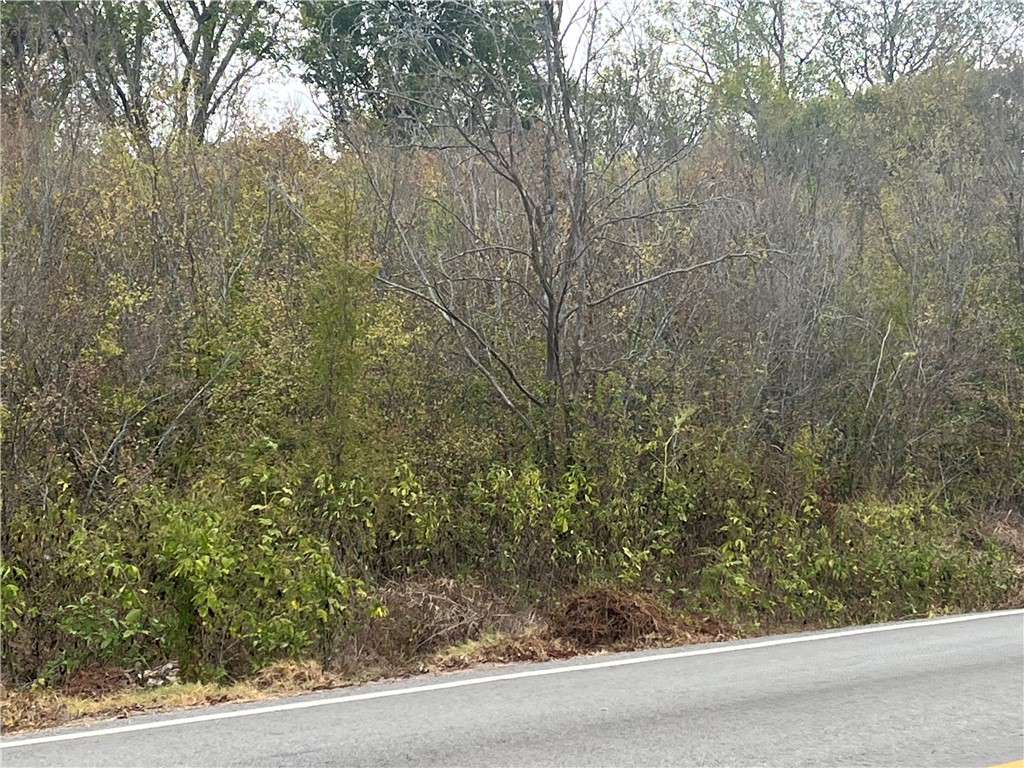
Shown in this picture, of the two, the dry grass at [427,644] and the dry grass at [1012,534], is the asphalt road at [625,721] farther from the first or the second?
the dry grass at [1012,534]

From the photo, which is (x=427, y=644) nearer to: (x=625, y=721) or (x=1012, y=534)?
(x=625, y=721)

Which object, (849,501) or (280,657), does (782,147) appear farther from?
(280,657)

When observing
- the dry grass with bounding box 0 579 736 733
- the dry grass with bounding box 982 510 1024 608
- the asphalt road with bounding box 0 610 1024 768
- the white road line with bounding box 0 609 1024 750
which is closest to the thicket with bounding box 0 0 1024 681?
the dry grass with bounding box 982 510 1024 608

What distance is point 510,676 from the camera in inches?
315

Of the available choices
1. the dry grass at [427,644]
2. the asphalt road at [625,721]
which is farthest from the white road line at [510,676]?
the dry grass at [427,644]

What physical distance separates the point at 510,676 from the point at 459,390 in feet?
18.3

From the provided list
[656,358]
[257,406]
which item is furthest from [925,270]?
[257,406]

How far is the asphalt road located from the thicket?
2101mm

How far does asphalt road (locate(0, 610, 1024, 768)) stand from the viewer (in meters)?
5.66

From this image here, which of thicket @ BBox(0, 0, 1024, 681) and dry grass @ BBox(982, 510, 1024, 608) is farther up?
thicket @ BBox(0, 0, 1024, 681)

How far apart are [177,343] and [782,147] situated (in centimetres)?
1065

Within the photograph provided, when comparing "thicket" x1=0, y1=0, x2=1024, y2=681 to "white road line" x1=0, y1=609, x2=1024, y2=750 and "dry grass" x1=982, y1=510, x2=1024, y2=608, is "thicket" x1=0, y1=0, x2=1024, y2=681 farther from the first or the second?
"white road line" x1=0, y1=609, x2=1024, y2=750

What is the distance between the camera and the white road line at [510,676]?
6434 millimetres

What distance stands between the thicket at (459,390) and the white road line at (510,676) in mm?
1128
